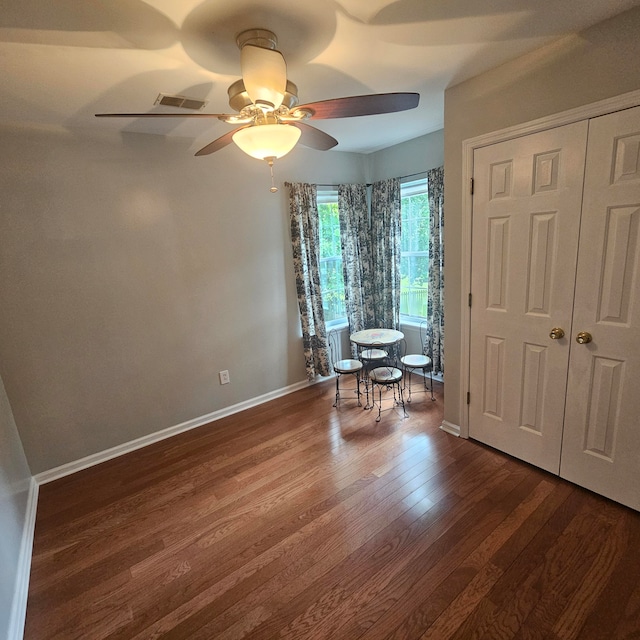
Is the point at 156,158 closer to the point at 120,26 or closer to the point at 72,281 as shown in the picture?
the point at 72,281

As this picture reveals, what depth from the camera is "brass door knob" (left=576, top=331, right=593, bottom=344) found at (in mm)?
1946

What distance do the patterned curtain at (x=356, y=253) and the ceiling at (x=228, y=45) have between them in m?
1.61

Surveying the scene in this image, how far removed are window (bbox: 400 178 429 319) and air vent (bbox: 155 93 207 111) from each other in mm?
2275

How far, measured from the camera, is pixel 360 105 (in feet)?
4.96

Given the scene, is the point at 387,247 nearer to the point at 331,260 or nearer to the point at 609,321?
the point at 331,260

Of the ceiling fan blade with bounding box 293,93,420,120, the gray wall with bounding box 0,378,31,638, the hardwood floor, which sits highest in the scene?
the ceiling fan blade with bounding box 293,93,420,120

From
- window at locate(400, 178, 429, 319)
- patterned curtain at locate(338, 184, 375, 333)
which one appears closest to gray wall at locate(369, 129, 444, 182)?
window at locate(400, 178, 429, 319)

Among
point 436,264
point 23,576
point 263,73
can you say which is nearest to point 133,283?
point 23,576

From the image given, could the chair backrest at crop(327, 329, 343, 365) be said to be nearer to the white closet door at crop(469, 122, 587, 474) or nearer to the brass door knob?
the white closet door at crop(469, 122, 587, 474)

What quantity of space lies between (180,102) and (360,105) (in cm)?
135

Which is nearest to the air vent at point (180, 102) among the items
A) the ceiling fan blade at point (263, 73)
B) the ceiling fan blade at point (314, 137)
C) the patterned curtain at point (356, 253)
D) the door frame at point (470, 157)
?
the ceiling fan blade at point (314, 137)

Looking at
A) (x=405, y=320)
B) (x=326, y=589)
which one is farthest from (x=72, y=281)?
(x=405, y=320)

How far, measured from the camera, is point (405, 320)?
412cm

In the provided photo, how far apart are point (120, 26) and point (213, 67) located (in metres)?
0.48
